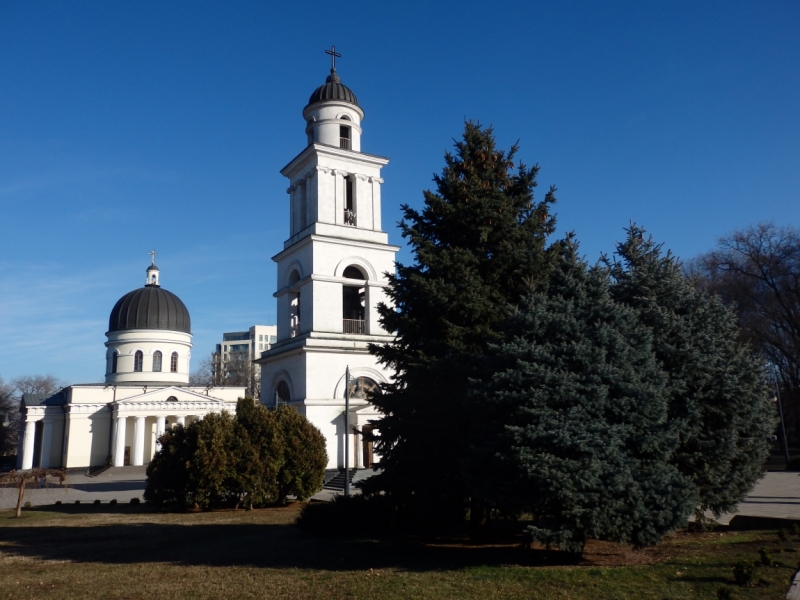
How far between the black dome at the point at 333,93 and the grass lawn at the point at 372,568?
25596mm

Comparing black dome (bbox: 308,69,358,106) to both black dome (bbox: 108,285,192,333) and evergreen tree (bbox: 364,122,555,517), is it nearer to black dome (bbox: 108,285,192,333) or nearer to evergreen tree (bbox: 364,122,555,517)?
evergreen tree (bbox: 364,122,555,517)

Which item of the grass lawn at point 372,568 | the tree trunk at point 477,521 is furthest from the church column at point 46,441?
the tree trunk at point 477,521

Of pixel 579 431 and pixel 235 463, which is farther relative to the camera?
pixel 235 463

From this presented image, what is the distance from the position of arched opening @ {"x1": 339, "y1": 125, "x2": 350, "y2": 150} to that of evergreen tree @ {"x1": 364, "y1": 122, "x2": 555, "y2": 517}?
70.4 ft

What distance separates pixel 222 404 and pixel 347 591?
45056 millimetres

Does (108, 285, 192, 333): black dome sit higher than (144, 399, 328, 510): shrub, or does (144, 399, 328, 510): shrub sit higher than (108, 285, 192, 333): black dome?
(108, 285, 192, 333): black dome

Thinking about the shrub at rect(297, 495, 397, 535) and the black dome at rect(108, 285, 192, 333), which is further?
the black dome at rect(108, 285, 192, 333)

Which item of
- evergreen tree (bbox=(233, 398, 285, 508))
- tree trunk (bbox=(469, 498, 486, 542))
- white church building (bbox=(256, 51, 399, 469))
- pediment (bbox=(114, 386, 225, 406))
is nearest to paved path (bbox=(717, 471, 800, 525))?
tree trunk (bbox=(469, 498, 486, 542))

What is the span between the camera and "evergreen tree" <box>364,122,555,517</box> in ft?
40.3

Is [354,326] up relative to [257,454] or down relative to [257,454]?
up

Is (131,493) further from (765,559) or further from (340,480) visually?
(765,559)

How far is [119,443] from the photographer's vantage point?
48875 millimetres

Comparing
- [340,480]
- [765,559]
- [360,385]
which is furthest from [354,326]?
[765,559]

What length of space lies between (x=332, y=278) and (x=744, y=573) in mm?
25720
